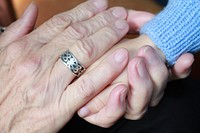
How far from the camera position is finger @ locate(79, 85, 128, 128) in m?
0.59

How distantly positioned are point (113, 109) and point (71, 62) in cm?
13

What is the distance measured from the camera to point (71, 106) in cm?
64

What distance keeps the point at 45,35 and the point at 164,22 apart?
0.28m

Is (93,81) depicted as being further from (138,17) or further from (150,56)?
(138,17)

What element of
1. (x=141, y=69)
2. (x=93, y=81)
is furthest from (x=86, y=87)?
(x=141, y=69)

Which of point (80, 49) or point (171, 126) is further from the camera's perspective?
point (171, 126)

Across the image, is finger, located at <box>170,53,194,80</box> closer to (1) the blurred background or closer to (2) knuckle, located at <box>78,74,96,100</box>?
(2) knuckle, located at <box>78,74,96,100</box>

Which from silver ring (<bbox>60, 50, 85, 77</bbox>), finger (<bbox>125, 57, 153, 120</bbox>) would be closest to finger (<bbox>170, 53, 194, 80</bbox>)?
finger (<bbox>125, 57, 153, 120</bbox>)

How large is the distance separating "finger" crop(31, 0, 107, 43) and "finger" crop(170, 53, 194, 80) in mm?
238

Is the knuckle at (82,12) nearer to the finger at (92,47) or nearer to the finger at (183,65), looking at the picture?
the finger at (92,47)

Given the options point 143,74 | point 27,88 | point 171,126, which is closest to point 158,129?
point 171,126

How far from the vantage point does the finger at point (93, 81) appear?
62 centimetres

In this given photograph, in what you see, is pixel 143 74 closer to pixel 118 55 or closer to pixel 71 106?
pixel 118 55

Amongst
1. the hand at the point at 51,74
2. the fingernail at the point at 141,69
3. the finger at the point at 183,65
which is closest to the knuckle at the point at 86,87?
the hand at the point at 51,74
